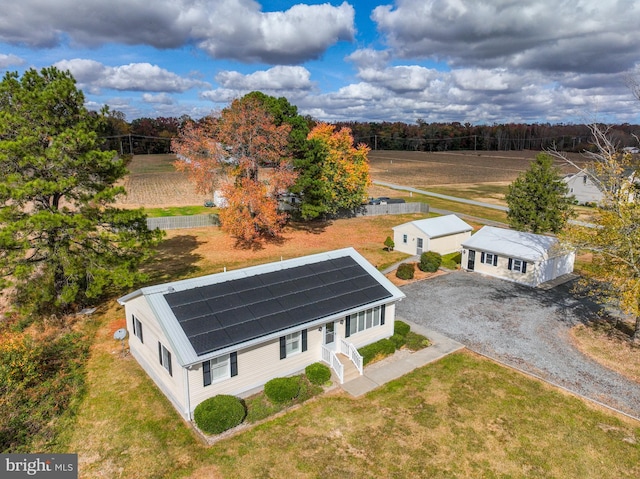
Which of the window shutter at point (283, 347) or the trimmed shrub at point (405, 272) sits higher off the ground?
the window shutter at point (283, 347)

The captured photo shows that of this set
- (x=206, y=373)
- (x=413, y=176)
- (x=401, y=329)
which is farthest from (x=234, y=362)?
(x=413, y=176)

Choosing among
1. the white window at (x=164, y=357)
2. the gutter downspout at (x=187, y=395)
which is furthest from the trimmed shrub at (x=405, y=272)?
the gutter downspout at (x=187, y=395)

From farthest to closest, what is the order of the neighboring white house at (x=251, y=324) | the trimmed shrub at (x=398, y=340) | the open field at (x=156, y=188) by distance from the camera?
the open field at (x=156, y=188), the trimmed shrub at (x=398, y=340), the neighboring white house at (x=251, y=324)

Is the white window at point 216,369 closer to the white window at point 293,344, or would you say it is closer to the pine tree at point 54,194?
the white window at point 293,344

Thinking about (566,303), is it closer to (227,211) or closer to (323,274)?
(323,274)

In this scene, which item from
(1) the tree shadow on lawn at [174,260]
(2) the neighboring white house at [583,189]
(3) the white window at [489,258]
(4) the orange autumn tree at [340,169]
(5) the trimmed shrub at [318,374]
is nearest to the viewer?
(5) the trimmed shrub at [318,374]

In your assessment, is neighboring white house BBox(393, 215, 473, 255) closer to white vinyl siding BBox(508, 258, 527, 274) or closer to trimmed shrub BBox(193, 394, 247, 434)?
white vinyl siding BBox(508, 258, 527, 274)

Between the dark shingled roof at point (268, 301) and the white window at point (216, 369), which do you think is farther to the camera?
the dark shingled roof at point (268, 301)

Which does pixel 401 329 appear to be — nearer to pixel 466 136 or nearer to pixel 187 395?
pixel 187 395
